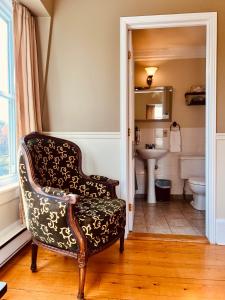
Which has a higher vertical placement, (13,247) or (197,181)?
(197,181)

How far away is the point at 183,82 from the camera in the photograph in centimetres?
417

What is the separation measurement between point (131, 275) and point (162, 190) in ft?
7.41

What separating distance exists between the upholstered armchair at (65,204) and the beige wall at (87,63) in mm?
441

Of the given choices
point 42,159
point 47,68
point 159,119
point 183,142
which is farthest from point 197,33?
point 42,159

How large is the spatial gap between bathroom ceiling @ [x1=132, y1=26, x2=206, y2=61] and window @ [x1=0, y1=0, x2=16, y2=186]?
162cm

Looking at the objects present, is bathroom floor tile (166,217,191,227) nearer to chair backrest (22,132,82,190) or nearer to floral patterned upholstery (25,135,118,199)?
floral patterned upholstery (25,135,118,199)

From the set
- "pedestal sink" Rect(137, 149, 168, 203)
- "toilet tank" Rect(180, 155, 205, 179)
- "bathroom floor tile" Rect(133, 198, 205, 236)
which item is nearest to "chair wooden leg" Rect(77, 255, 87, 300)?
"bathroom floor tile" Rect(133, 198, 205, 236)

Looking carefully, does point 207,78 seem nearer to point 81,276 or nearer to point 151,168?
point 151,168

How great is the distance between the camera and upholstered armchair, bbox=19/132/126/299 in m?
1.68

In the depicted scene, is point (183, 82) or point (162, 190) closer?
point (162, 190)

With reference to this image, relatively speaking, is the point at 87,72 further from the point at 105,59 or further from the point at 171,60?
the point at 171,60

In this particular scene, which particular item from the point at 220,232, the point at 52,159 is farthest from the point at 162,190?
the point at 52,159

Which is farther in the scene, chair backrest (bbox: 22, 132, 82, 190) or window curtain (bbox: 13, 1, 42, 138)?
window curtain (bbox: 13, 1, 42, 138)

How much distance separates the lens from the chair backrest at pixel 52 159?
6.74 feet
